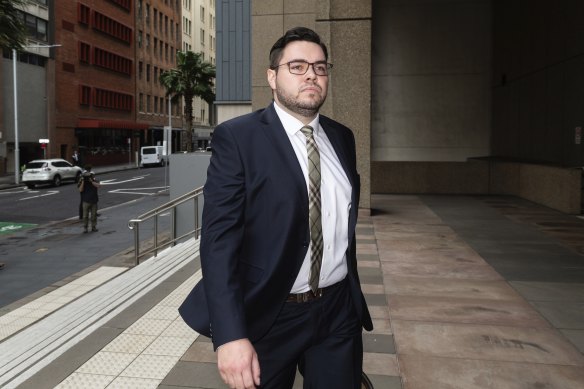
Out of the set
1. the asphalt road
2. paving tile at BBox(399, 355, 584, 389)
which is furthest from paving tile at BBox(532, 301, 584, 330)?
the asphalt road

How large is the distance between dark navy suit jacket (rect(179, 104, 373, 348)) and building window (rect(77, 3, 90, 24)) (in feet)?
168

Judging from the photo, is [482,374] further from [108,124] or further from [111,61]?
[111,61]

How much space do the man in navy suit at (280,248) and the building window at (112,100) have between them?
173ft

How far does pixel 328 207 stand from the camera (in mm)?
2117

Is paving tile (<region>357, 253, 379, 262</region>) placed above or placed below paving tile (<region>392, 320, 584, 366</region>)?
above

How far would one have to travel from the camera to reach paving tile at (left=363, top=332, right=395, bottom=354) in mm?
4301

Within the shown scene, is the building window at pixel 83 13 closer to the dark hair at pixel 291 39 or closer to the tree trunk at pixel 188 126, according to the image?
the tree trunk at pixel 188 126

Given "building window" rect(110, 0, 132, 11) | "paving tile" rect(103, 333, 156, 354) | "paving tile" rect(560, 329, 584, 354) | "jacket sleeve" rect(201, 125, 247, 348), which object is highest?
"building window" rect(110, 0, 132, 11)

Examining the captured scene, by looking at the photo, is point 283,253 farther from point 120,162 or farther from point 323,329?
point 120,162

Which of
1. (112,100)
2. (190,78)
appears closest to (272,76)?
(190,78)

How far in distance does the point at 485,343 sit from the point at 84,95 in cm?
4995

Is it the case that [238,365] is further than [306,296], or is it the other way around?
[306,296]

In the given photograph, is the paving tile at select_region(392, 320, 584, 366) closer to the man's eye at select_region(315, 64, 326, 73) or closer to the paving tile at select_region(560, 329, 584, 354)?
the paving tile at select_region(560, 329, 584, 354)

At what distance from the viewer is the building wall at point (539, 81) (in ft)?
44.0
